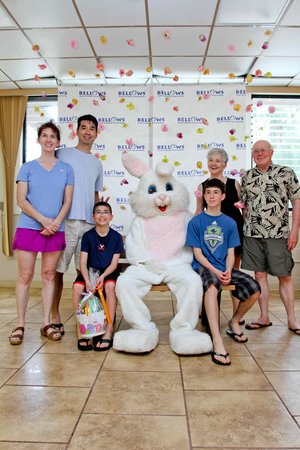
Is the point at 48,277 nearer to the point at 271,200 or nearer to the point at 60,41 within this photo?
the point at 271,200

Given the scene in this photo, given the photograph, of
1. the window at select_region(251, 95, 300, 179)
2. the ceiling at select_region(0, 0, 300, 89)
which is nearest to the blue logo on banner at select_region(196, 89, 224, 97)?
the ceiling at select_region(0, 0, 300, 89)

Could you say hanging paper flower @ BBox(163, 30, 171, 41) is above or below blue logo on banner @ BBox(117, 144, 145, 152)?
above

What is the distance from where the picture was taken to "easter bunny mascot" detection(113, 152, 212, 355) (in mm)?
2328

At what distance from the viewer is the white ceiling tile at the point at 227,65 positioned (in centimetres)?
411

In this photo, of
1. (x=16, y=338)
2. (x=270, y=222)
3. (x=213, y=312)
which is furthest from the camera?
(x=270, y=222)

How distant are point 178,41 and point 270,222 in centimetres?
205

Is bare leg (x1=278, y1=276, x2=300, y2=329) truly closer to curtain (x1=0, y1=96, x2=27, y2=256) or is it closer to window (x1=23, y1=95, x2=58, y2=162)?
curtain (x1=0, y1=96, x2=27, y2=256)

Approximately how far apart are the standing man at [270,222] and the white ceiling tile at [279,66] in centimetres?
179

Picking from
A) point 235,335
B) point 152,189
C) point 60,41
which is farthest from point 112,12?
point 235,335

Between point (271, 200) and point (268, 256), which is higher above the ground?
point (271, 200)

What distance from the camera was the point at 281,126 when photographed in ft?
16.3

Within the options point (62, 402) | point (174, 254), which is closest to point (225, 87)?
point (174, 254)

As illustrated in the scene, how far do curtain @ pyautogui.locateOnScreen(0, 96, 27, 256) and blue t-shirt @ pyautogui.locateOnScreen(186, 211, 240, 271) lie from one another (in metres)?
3.16

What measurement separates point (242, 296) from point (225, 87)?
280 centimetres
